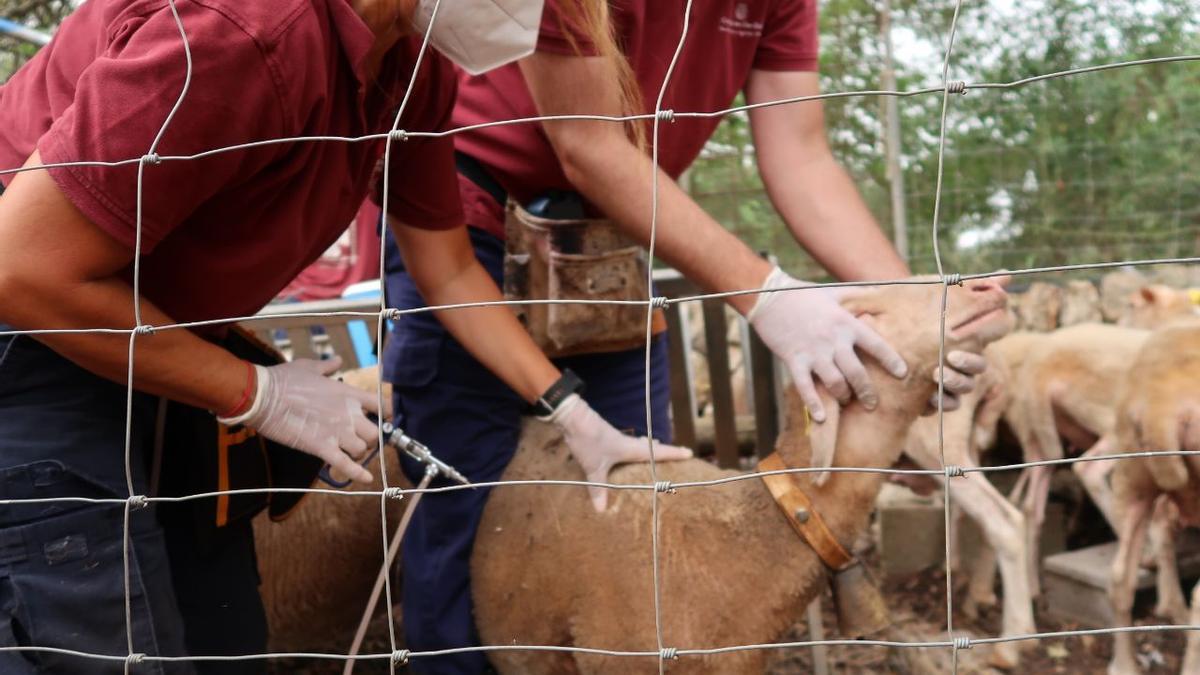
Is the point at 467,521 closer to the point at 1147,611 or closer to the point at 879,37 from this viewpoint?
the point at 1147,611

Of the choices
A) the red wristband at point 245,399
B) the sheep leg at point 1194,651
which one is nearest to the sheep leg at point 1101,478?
the sheep leg at point 1194,651


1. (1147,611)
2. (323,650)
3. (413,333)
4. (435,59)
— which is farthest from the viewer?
(1147,611)

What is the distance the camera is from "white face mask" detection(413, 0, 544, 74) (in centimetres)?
179

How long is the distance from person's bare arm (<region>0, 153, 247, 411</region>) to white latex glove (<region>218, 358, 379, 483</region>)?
0.12 meters

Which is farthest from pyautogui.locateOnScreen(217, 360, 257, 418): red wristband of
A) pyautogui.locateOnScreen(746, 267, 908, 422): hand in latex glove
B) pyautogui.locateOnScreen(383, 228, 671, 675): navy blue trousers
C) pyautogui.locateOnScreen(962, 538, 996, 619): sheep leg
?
pyautogui.locateOnScreen(962, 538, 996, 619): sheep leg

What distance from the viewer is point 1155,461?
3.39m

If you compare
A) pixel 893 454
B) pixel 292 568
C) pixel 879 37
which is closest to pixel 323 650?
pixel 292 568

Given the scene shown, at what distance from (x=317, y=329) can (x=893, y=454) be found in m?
3.30

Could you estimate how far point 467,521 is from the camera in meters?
2.49

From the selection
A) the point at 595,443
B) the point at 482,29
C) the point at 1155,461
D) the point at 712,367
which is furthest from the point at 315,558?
the point at 1155,461

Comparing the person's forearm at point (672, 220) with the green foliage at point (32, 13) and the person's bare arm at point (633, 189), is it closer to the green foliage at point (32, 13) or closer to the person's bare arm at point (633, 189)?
the person's bare arm at point (633, 189)

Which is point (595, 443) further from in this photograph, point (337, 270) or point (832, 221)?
point (337, 270)

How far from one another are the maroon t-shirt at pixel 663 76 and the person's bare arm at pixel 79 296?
899 mm

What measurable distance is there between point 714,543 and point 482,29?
1.10 meters
